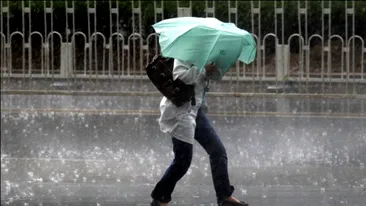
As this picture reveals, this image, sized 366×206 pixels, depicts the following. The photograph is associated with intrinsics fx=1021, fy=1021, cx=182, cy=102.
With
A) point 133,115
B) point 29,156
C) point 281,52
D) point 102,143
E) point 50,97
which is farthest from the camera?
point 281,52

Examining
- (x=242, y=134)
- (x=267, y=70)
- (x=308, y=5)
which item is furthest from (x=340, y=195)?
(x=308, y=5)

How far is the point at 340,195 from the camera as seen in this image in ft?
31.0

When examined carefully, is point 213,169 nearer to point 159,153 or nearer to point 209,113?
point 159,153

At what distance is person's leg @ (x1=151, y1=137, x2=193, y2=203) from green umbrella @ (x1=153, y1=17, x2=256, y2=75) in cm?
70

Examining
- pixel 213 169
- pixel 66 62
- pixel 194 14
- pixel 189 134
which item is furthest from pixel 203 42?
pixel 194 14

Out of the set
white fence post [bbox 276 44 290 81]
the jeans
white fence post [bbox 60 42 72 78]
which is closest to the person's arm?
the jeans

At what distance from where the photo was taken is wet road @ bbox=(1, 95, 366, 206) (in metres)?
9.52

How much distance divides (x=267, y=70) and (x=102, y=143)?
7.69 m

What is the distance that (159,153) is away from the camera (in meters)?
11.9

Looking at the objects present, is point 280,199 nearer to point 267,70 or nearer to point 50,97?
point 50,97

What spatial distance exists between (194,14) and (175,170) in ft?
42.8

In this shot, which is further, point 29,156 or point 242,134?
point 242,134

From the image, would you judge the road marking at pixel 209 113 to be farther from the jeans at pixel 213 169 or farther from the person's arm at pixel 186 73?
the person's arm at pixel 186 73

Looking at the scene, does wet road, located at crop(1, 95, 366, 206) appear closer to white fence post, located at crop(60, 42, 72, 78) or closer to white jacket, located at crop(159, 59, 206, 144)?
white jacket, located at crop(159, 59, 206, 144)
